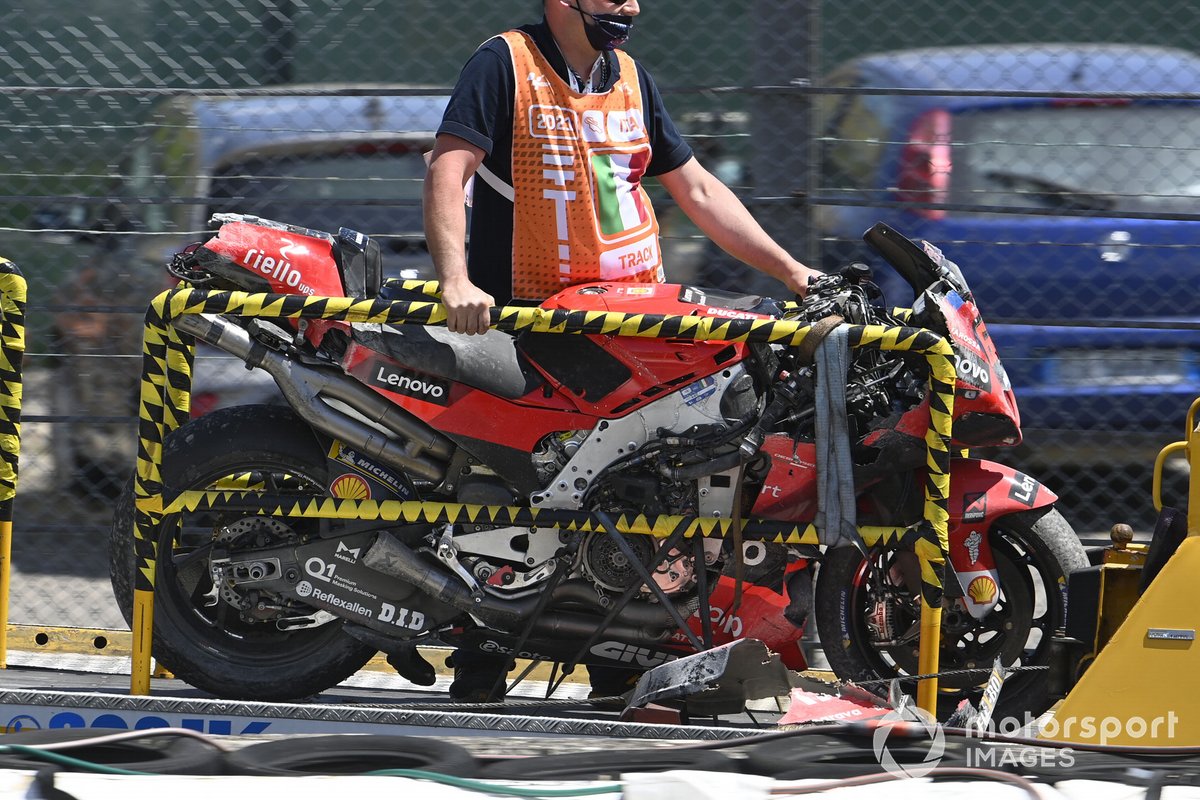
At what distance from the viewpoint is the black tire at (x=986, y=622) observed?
444 cm

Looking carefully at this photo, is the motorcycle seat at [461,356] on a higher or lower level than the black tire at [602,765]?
higher

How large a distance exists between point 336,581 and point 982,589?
1.93 m

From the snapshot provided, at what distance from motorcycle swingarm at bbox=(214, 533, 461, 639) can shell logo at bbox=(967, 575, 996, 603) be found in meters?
1.55

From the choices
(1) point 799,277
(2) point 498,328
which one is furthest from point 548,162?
(1) point 799,277

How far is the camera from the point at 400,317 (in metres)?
4.00

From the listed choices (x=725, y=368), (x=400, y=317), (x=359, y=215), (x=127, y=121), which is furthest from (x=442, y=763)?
(x=127, y=121)

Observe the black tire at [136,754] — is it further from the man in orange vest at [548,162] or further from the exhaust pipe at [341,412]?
the man in orange vest at [548,162]

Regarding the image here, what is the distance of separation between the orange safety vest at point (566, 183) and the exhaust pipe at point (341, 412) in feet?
1.77

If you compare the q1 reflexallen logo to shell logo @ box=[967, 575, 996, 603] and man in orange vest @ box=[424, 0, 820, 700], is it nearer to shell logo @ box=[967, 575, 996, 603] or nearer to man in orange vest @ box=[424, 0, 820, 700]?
shell logo @ box=[967, 575, 996, 603]

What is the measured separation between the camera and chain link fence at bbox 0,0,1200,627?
5773 mm

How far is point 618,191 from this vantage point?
4492 millimetres

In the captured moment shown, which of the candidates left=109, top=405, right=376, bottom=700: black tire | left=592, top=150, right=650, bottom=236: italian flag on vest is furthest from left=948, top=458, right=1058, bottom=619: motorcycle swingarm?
left=109, top=405, right=376, bottom=700: black tire

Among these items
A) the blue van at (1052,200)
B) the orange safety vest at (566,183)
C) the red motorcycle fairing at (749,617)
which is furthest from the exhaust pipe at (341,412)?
the blue van at (1052,200)

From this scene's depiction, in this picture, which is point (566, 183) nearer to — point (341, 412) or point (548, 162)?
point (548, 162)
